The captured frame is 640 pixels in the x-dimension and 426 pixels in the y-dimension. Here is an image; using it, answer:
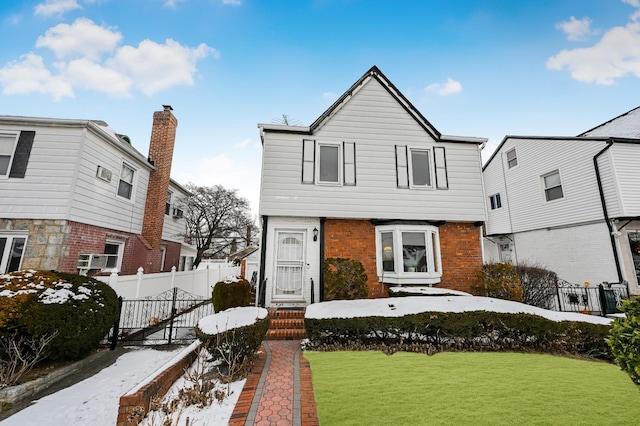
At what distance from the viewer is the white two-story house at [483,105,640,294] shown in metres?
10.8

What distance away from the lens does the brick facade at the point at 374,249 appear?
9.15 metres

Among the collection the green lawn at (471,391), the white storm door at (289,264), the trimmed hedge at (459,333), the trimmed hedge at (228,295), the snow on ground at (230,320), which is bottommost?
the green lawn at (471,391)

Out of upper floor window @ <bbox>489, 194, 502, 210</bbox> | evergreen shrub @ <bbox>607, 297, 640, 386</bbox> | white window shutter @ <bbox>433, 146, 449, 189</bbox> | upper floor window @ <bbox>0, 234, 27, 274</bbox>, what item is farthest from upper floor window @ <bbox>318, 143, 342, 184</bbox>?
upper floor window @ <bbox>489, 194, 502, 210</bbox>

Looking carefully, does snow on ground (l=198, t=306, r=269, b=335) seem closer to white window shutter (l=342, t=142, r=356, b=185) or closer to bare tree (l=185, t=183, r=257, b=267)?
white window shutter (l=342, t=142, r=356, b=185)

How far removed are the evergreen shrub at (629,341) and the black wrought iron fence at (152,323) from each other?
765 centimetres

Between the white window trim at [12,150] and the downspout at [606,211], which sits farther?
Answer: the downspout at [606,211]

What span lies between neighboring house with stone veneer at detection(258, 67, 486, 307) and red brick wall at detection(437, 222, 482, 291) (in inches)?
1.5

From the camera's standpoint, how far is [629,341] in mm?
2605

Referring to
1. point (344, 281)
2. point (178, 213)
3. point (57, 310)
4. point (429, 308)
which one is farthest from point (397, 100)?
point (178, 213)

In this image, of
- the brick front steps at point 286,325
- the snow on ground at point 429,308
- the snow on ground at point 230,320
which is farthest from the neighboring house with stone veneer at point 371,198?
the snow on ground at point 230,320

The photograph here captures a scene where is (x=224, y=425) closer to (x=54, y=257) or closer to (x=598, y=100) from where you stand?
(x=54, y=257)

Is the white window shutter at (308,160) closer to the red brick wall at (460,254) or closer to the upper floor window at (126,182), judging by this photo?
the red brick wall at (460,254)

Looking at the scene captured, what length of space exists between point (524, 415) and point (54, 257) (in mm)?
11390

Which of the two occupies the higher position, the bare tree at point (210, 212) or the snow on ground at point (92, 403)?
the bare tree at point (210, 212)
